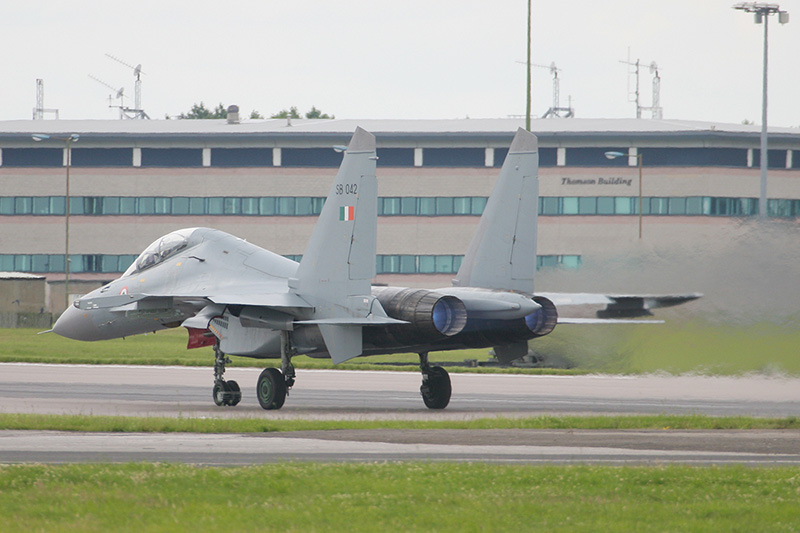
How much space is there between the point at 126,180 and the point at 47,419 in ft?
180

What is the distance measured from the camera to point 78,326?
26.7 metres

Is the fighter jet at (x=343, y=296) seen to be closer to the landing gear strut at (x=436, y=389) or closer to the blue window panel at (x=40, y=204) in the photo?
the landing gear strut at (x=436, y=389)

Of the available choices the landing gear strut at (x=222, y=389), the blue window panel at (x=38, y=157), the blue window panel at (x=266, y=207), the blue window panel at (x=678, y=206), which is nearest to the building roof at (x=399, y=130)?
the blue window panel at (x=38, y=157)

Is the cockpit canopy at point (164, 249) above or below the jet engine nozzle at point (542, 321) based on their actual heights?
above

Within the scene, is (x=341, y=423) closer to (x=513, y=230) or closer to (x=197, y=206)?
(x=513, y=230)

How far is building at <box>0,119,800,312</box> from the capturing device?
6875cm

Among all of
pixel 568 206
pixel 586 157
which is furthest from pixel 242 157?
pixel 586 157

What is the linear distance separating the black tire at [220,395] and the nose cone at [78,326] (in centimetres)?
412

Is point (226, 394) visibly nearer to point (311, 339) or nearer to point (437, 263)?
point (311, 339)

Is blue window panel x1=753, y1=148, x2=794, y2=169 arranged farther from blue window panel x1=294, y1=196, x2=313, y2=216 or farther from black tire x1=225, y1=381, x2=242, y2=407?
black tire x1=225, y1=381, x2=242, y2=407

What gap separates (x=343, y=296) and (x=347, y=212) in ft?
5.63

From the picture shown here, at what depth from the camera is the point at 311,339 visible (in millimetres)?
23141

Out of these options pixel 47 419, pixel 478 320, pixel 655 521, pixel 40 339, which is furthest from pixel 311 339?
pixel 40 339

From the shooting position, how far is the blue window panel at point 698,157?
6800cm
